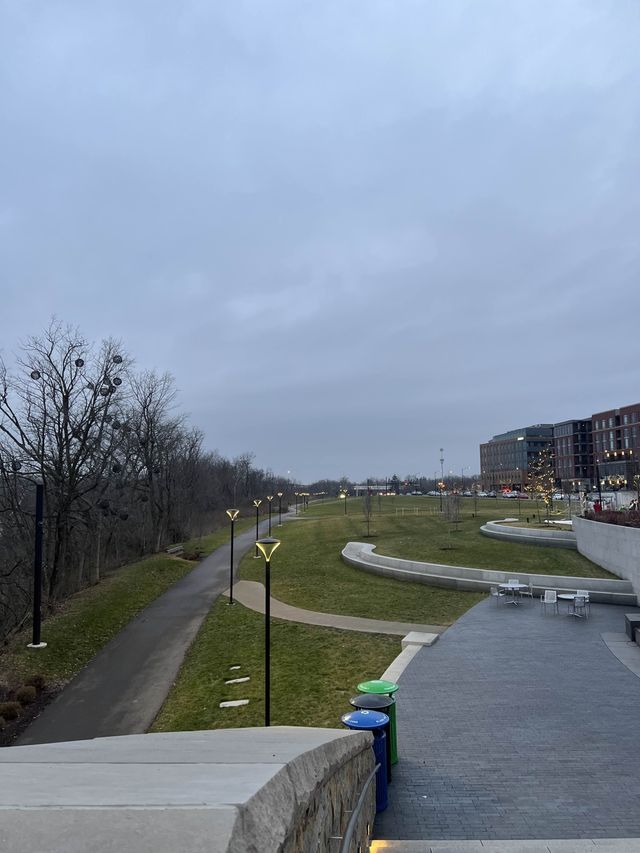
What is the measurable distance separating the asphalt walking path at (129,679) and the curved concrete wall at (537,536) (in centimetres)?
1481

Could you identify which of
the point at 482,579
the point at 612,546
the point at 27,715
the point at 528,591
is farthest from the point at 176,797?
the point at 612,546

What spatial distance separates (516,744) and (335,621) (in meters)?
8.75

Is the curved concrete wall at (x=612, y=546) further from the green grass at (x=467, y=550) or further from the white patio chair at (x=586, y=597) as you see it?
the white patio chair at (x=586, y=597)

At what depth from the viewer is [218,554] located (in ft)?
114

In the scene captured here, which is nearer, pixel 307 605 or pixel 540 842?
pixel 540 842

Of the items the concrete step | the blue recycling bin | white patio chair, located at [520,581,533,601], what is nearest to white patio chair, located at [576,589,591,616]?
white patio chair, located at [520,581,533,601]

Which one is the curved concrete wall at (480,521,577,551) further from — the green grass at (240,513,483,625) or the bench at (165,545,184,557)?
the bench at (165,545,184,557)

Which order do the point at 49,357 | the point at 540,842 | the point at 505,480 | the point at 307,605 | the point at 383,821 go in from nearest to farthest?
the point at 540,842 → the point at 383,821 → the point at 307,605 → the point at 49,357 → the point at 505,480

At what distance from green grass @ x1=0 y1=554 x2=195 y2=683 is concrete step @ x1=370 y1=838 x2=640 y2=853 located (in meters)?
12.4

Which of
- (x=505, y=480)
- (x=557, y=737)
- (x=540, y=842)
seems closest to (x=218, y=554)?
(x=557, y=737)

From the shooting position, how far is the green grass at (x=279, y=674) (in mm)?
10445

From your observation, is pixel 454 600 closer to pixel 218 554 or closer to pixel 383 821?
pixel 383 821

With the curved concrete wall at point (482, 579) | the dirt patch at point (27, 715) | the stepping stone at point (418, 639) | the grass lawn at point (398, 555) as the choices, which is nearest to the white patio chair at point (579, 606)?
the curved concrete wall at point (482, 579)

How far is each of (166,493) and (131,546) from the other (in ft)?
15.4
